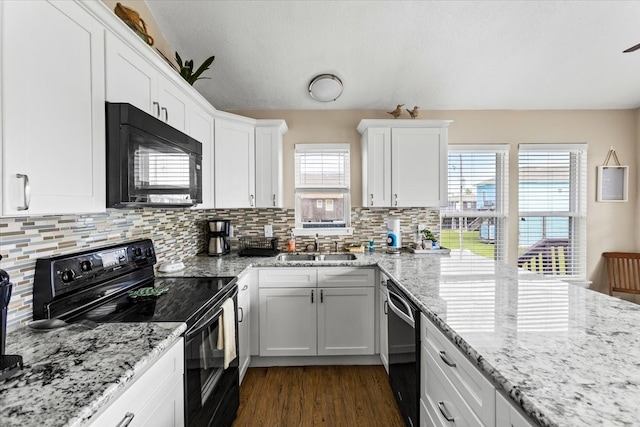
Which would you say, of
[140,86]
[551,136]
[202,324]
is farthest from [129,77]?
[551,136]

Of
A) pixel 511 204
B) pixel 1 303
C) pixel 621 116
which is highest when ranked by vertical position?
pixel 621 116

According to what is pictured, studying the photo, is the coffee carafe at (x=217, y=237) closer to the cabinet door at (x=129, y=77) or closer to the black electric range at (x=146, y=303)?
the black electric range at (x=146, y=303)

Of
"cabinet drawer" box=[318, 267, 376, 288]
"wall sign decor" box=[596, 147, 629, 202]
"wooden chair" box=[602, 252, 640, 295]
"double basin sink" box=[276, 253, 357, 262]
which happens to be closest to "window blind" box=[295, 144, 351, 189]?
"double basin sink" box=[276, 253, 357, 262]

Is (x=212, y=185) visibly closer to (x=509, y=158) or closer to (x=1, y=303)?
(x=1, y=303)

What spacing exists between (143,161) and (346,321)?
197cm

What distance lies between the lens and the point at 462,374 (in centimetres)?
102

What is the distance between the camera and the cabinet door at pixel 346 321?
2484 millimetres

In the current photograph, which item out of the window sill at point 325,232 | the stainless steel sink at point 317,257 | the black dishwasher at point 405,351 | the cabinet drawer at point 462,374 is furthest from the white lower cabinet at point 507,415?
the window sill at point 325,232

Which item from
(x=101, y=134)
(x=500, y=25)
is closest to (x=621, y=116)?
(x=500, y=25)

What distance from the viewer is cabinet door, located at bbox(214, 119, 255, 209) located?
2.55 metres

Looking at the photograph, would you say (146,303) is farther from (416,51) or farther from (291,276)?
(416,51)

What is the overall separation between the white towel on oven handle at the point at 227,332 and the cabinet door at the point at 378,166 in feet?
5.68

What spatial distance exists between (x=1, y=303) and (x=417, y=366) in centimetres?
162

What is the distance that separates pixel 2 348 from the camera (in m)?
0.79
